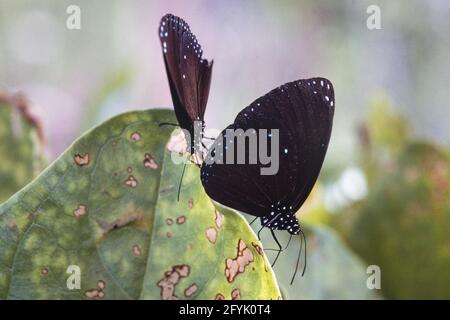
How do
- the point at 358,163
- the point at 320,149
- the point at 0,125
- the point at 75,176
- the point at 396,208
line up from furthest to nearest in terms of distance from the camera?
the point at 358,163 → the point at 396,208 → the point at 0,125 → the point at 320,149 → the point at 75,176

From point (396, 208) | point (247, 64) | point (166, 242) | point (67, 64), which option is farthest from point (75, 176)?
point (67, 64)

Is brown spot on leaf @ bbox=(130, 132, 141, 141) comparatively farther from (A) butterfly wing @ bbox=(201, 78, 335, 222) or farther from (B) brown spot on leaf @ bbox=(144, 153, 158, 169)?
(A) butterfly wing @ bbox=(201, 78, 335, 222)

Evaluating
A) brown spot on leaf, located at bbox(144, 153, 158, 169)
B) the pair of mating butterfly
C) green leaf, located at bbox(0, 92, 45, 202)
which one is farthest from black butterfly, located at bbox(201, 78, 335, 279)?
green leaf, located at bbox(0, 92, 45, 202)

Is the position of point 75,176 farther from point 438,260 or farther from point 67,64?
point 67,64

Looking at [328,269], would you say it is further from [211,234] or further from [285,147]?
[211,234]

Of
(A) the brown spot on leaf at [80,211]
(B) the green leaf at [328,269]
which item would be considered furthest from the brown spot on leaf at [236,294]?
(B) the green leaf at [328,269]

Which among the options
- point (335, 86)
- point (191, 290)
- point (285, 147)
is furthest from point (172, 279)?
point (335, 86)

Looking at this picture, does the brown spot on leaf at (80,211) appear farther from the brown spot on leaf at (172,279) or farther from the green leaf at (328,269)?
the green leaf at (328,269)
